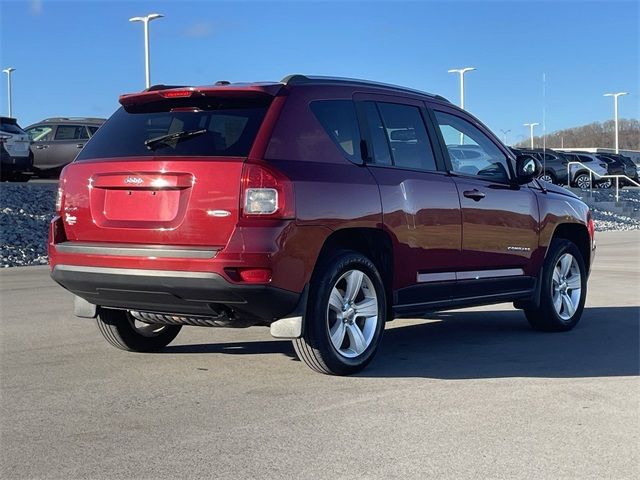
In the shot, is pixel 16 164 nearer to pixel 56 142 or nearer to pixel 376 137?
pixel 56 142

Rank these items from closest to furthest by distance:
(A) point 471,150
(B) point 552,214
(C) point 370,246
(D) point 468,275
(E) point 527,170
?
(C) point 370,246 < (D) point 468,275 < (A) point 471,150 < (E) point 527,170 < (B) point 552,214

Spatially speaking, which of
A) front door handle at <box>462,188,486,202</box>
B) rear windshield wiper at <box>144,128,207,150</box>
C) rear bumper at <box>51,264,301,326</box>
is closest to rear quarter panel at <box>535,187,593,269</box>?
front door handle at <box>462,188,486,202</box>

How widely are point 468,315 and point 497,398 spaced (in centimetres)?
387

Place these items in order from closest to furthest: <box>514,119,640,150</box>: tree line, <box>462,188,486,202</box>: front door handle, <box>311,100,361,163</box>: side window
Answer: <box>311,100,361,163</box>: side window
<box>462,188,486,202</box>: front door handle
<box>514,119,640,150</box>: tree line

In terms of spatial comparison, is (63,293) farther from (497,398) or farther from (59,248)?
(497,398)

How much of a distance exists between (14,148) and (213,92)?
17341 mm

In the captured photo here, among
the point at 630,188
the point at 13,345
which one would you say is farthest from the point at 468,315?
the point at 630,188

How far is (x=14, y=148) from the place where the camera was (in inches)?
855

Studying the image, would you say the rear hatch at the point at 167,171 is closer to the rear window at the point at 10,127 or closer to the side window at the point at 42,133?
the rear window at the point at 10,127

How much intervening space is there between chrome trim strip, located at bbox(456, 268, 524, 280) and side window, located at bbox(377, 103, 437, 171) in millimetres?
873

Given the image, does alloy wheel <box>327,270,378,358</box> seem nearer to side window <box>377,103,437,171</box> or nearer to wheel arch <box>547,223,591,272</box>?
side window <box>377,103,437,171</box>

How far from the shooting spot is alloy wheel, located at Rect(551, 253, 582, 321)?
8133 millimetres

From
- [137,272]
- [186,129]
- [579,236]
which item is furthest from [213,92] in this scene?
[579,236]

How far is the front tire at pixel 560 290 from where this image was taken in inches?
313
